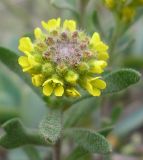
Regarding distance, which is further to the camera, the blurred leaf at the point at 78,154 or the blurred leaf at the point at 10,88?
the blurred leaf at the point at 10,88

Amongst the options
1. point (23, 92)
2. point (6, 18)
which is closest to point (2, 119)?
point (23, 92)

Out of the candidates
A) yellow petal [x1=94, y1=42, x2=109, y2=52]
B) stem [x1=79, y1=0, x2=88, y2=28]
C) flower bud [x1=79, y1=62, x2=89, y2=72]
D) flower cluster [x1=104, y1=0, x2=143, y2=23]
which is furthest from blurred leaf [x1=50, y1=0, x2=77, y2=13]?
flower bud [x1=79, y1=62, x2=89, y2=72]

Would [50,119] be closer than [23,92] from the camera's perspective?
Yes

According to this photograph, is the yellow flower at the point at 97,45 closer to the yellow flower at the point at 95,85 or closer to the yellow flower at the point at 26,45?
the yellow flower at the point at 95,85

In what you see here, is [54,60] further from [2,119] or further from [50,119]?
[2,119]

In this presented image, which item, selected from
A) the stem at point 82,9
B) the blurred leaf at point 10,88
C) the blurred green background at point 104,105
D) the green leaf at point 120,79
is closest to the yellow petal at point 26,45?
the green leaf at point 120,79

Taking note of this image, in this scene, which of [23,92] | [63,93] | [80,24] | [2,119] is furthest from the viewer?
[23,92]
